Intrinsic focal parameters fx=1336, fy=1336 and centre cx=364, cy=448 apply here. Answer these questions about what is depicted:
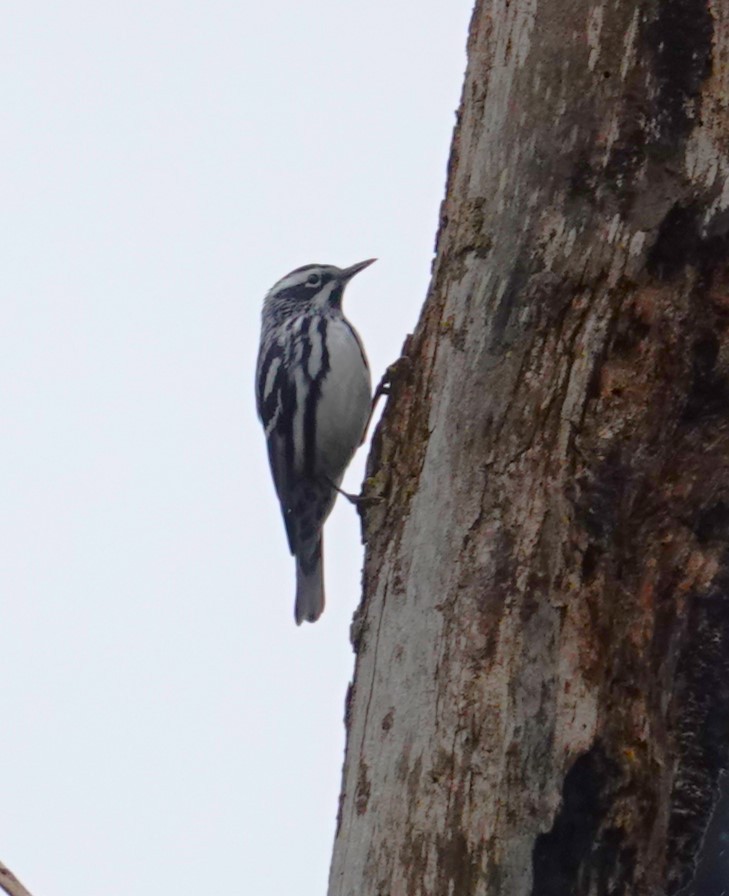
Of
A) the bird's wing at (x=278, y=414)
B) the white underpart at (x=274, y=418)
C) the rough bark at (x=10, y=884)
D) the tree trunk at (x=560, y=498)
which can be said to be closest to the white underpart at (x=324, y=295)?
the bird's wing at (x=278, y=414)

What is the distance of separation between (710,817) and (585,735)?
1.28ft

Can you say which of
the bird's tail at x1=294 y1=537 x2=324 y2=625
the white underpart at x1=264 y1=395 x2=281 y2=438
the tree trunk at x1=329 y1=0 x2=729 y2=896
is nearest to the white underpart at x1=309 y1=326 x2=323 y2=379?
the white underpart at x1=264 y1=395 x2=281 y2=438

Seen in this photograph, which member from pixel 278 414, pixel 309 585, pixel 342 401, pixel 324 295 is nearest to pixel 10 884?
pixel 342 401

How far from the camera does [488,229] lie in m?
3.72

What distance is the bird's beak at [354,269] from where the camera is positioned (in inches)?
299

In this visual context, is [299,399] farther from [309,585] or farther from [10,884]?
[10,884]

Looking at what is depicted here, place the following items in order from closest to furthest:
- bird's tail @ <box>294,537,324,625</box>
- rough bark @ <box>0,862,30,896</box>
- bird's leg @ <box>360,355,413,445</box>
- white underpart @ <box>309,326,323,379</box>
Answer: rough bark @ <box>0,862,30,896</box>
bird's leg @ <box>360,355,413,445</box>
white underpart @ <box>309,326,323,379</box>
bird's tail @ <box>294,537,324,625</box>

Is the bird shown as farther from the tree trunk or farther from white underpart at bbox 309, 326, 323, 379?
the tree trunk

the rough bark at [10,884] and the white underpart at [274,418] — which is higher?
the white underpart at [274,418]

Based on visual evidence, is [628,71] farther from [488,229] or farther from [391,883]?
[391,883]

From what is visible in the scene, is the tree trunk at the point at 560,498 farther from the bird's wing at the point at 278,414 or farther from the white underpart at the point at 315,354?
the bird's wing at the point at 278,414

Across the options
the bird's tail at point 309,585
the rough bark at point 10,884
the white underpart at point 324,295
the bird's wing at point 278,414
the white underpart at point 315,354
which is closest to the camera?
the rough bark at point 10,884

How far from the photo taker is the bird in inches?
267

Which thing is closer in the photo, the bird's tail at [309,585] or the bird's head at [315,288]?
the bird's tail at [309,585]
